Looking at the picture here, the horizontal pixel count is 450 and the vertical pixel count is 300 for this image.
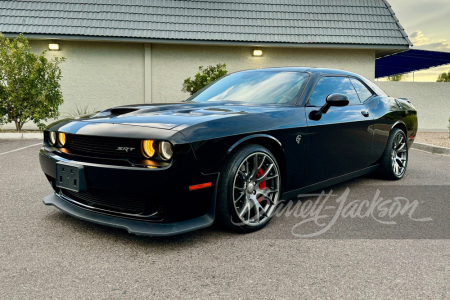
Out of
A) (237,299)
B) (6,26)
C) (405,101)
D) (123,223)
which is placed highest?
(6,26)

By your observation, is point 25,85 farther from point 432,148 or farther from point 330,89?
point 432,148

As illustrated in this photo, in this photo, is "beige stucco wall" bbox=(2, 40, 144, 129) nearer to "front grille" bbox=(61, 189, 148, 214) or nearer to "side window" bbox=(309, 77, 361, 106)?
"side window" bbox=(309, 77, 361, 106)

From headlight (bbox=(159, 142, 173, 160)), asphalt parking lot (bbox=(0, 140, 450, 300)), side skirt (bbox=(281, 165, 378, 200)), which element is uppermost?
headlight (bbox=(159, 142, 173, 160))

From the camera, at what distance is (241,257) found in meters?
2.59

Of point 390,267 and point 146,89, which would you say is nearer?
point 390,267

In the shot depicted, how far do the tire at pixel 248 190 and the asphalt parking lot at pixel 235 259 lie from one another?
4.6 inches

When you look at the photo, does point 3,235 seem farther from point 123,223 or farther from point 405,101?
point 405,101

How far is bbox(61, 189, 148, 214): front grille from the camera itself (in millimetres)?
2648

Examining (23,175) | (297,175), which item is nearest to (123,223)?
(297,175)

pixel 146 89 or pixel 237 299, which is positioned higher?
pixel 146 89

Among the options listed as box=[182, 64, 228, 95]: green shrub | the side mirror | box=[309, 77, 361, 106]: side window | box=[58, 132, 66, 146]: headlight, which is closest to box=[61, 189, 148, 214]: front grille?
box=[58, 132, 66, 146]: headlight

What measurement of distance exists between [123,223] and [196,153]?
2.21 feet

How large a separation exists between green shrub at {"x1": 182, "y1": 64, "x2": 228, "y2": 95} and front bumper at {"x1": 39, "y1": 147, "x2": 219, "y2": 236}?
838 centimetres

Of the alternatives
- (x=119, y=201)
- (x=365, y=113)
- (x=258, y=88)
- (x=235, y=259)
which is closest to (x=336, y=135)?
(x=365, y=113)
